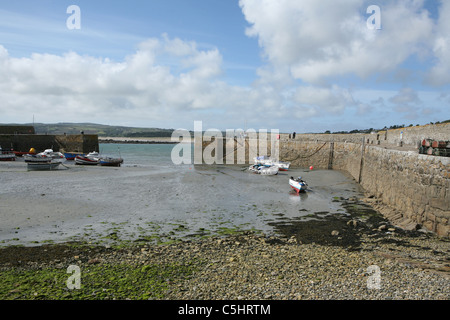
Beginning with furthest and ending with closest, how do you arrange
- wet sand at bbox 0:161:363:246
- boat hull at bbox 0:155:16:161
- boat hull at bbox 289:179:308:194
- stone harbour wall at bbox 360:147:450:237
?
1. boat hull at bbox 0:155:16:161
2. boat hull at bbox 289:179:308:194
3. wet sand at bbox 0:161:363:246
4. stone harbour wall at bbox 360:147:450:237

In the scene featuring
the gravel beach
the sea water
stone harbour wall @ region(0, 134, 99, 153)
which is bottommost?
the sea water

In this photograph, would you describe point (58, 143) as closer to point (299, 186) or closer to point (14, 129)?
point (14, 129)

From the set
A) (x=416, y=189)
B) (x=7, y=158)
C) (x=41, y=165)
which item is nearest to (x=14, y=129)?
(x=7, y=158)

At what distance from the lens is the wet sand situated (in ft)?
42.3

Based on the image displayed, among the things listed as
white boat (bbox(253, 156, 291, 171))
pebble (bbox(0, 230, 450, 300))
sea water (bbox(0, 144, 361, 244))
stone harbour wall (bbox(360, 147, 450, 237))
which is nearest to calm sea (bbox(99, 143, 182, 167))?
white boat (bbox(253, 156, 291, 171))

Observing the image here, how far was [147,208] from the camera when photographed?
17875mm

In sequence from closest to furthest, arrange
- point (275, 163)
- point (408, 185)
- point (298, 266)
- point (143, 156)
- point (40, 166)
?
point (298, 266) < point (408, 185) < point (40, 166) < point (275, 163) < point (143, 156)

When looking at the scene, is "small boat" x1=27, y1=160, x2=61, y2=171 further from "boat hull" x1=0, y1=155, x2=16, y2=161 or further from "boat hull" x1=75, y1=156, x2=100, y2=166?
"boat hull" x1=0, y1=155, x2=16, y2=161

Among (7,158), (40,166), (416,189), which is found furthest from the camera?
(7,158)

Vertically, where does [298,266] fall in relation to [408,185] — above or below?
below

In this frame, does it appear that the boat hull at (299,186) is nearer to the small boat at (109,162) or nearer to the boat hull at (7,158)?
the small boat at (109,162)

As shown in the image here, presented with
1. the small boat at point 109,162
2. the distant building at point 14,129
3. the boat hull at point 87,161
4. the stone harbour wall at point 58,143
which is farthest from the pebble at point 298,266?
the distant building at point 14,129
